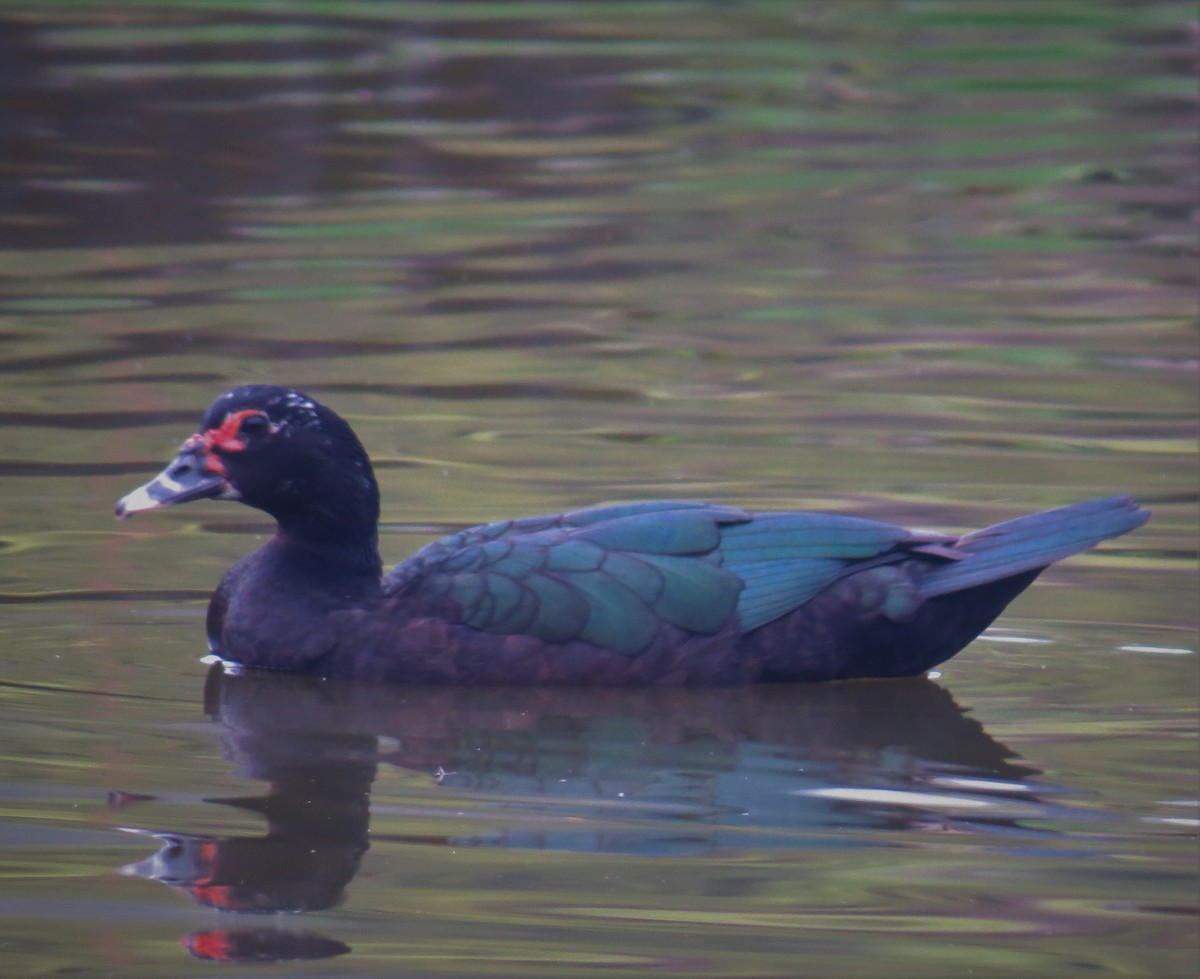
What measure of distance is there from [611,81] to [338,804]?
45.8 ft

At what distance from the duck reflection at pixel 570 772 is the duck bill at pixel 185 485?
614 mm

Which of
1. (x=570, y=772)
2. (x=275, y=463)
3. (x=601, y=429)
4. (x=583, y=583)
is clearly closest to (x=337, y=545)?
(x=275, y=463)

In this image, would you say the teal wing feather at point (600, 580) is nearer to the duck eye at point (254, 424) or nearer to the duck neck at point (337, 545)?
the duck neck at point (337, 545)

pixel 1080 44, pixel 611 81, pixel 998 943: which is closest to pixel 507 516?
pixel 998 943

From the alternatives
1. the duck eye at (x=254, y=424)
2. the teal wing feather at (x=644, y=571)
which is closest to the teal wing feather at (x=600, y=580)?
the teal wing feather at (x=644, y=571)

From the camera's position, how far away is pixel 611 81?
19.4 metres

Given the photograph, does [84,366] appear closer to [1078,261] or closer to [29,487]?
[29,487]

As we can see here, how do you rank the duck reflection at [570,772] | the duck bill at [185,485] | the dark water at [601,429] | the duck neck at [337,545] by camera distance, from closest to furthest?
the dark water at [601,429]
the duck reflection at [570,772]
the duck bill at [185,485]
the duck neck at [337,545]

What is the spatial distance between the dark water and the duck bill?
0.57 metres

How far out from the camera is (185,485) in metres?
7.25

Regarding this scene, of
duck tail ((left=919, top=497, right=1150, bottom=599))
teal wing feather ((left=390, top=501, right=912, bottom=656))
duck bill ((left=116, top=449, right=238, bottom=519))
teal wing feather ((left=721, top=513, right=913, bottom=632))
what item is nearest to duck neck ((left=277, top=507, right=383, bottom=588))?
teal wing feather ((left=390, top=501, right=912, bottom=656))

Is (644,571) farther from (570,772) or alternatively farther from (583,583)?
(570,772)

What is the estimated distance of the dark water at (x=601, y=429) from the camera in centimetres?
534

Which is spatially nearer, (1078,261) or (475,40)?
(1078,261)
